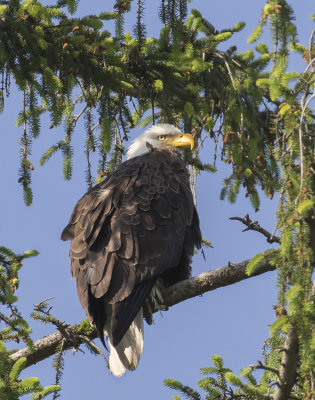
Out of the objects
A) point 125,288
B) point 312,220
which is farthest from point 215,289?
point 312,220

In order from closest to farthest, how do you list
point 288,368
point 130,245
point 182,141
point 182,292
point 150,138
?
point 288,368 < point 182,292 < point 130,245 < point 182,141 < point 150,138

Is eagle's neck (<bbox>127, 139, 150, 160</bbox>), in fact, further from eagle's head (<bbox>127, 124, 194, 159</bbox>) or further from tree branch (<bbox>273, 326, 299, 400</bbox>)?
tree branch (<bbox>273, 326, 299, 400</bbox>)

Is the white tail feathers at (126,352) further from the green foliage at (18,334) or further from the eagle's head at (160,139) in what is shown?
the eagle's head at (160,139)

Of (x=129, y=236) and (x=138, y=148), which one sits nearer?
(x=129, y=236)

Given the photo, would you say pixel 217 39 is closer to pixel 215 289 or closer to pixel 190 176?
pixel 190 176

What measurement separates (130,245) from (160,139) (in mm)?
1586

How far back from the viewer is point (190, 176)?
18.1 ft

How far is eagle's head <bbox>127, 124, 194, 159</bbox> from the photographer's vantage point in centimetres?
601

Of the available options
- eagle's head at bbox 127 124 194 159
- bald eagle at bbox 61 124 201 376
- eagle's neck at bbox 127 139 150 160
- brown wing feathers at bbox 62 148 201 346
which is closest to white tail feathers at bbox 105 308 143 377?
bald eagle at bbox 61 124 201 376

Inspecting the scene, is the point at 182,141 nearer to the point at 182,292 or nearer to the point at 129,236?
the point at 129,236

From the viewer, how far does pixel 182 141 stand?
19.7 ft

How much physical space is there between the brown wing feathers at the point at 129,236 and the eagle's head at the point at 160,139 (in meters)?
0.36

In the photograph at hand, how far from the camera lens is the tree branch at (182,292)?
4473mm

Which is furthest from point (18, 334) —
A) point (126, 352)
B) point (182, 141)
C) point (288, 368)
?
point (182, 141)
